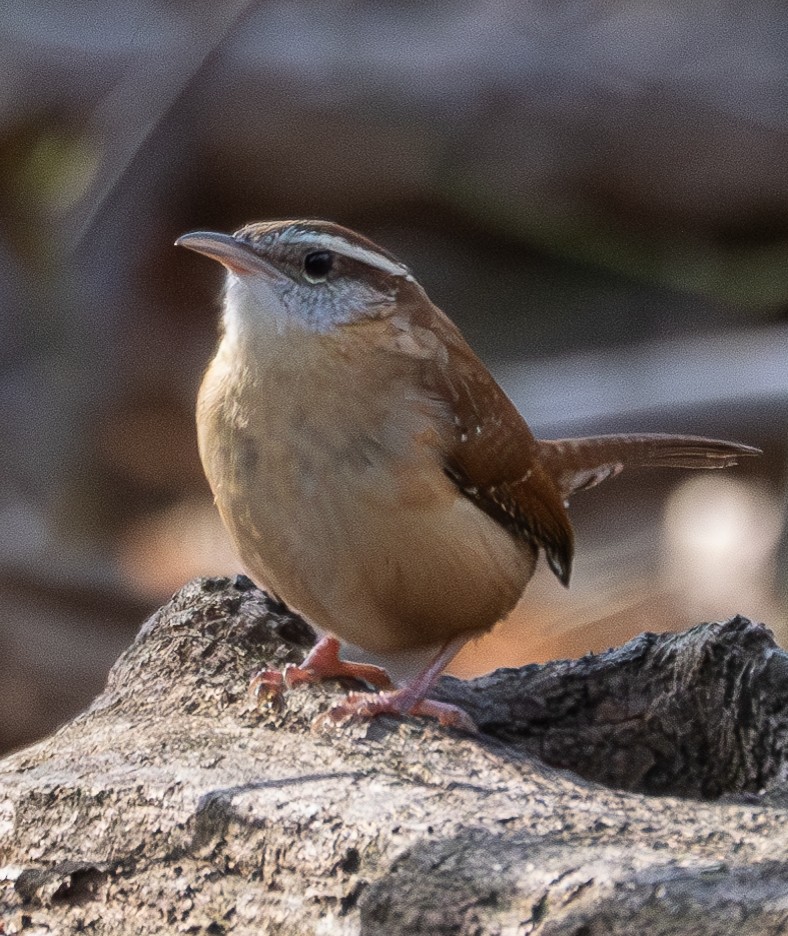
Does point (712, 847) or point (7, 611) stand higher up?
point (7, 611)

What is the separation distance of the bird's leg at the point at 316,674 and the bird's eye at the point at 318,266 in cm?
75

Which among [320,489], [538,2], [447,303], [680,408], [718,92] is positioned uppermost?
[538,2]

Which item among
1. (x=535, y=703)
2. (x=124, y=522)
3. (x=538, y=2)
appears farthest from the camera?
(x=538, y=2)

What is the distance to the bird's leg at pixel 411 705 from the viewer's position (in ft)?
8.69

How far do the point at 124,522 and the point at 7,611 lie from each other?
962 mm

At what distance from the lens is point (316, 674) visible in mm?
2887

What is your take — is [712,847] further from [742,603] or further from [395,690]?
[742,603]

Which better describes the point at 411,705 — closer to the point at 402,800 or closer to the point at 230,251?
the point at 402,800

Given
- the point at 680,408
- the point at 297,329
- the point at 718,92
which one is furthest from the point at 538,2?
the point at 297,329

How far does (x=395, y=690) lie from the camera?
2939 mm

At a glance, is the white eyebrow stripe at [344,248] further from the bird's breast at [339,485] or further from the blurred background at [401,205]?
the blurred background at [401,205]

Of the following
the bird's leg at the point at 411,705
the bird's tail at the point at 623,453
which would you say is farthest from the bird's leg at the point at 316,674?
the bird's tail at the point at 623,453

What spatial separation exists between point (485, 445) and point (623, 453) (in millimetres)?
673

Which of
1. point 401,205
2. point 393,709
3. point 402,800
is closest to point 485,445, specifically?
point 393,709
